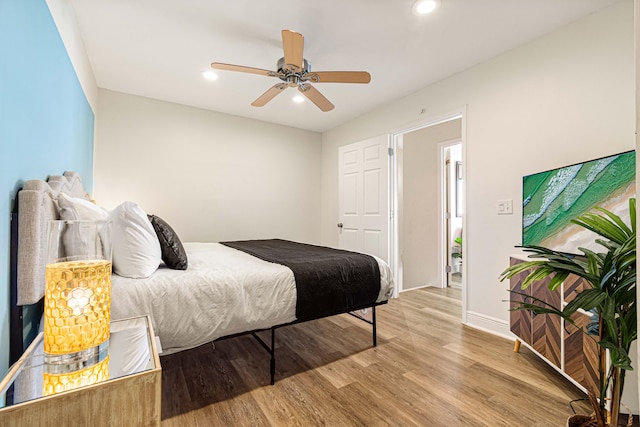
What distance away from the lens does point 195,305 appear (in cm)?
154

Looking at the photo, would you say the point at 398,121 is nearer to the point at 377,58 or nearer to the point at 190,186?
the point at 377,58

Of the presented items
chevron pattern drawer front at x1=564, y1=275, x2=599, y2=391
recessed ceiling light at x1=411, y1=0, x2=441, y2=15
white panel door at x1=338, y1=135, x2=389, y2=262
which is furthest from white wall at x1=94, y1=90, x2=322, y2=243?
chevron pattern drawer front at x1=564, y1=275, x2=599, y2=391

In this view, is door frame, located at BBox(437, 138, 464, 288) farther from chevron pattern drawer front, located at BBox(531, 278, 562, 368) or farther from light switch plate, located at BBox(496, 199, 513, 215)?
chevron pattern drawer front, located at BBox(531, 278, 562, 368)

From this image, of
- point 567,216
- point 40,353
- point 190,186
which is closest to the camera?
point 40,353

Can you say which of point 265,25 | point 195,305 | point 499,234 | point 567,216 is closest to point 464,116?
point 499,234

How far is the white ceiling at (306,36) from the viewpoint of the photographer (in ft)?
6.55

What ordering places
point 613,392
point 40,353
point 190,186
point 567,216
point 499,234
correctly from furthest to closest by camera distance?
point 190,186, point 499,234, point 567,216, point 613,392, point 40,353

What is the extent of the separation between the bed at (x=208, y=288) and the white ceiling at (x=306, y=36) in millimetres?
1316

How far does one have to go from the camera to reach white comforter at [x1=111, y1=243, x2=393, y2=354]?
1438mm

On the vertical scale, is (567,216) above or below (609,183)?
below

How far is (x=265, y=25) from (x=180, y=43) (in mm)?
818

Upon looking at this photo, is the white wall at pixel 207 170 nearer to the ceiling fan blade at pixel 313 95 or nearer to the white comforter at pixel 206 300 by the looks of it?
the ceiling fan blade at pixel 313 95

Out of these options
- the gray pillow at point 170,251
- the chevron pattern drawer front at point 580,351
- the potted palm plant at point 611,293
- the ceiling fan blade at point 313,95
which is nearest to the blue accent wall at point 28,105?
the gray pillow at point 170,251

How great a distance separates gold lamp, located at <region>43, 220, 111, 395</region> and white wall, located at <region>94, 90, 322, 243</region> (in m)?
2.97
